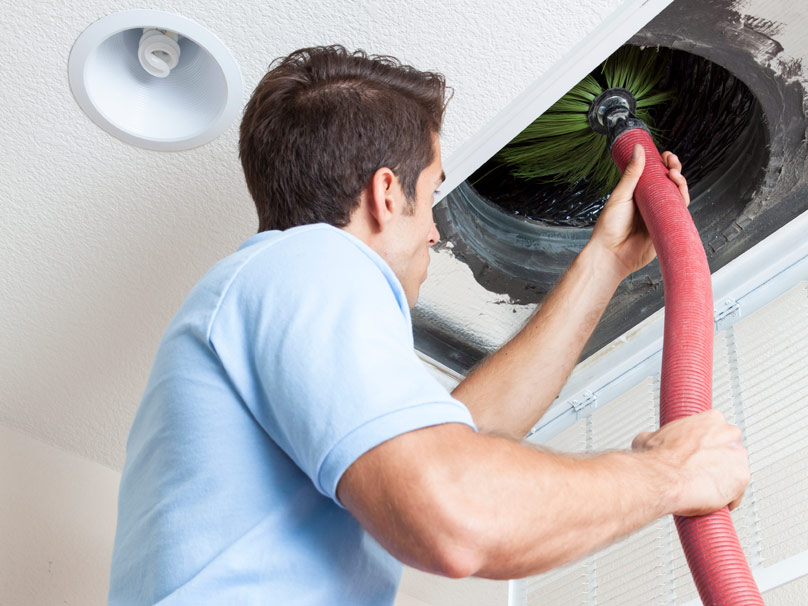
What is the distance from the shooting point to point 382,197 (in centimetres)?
113

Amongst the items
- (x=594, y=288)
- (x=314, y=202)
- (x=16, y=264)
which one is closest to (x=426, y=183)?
(x=314, y=202)

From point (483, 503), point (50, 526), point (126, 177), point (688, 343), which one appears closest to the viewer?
point (483, 503)

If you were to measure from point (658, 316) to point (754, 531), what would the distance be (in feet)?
1.53

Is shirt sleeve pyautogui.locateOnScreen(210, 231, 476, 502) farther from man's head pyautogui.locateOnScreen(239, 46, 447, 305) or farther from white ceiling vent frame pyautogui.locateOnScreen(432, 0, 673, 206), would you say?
white ceiling vent frame pyautogui.locateOnScreen(432, 0, 673, 206)

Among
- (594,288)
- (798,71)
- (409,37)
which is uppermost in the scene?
(409,37)

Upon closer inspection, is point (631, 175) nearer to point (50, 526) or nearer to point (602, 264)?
point (602, 264)

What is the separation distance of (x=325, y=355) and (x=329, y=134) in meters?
0.48

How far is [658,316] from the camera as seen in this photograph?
1.75m

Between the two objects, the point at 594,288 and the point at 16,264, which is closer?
the point at 594,288

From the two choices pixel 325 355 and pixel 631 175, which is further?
pixel 631 175

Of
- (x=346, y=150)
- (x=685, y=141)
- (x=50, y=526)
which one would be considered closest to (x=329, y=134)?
(x=346, y=150)

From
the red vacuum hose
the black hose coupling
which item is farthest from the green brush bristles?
the red vacuum hose

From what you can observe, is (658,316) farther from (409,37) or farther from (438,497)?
(438,497)

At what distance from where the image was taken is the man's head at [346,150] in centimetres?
113
